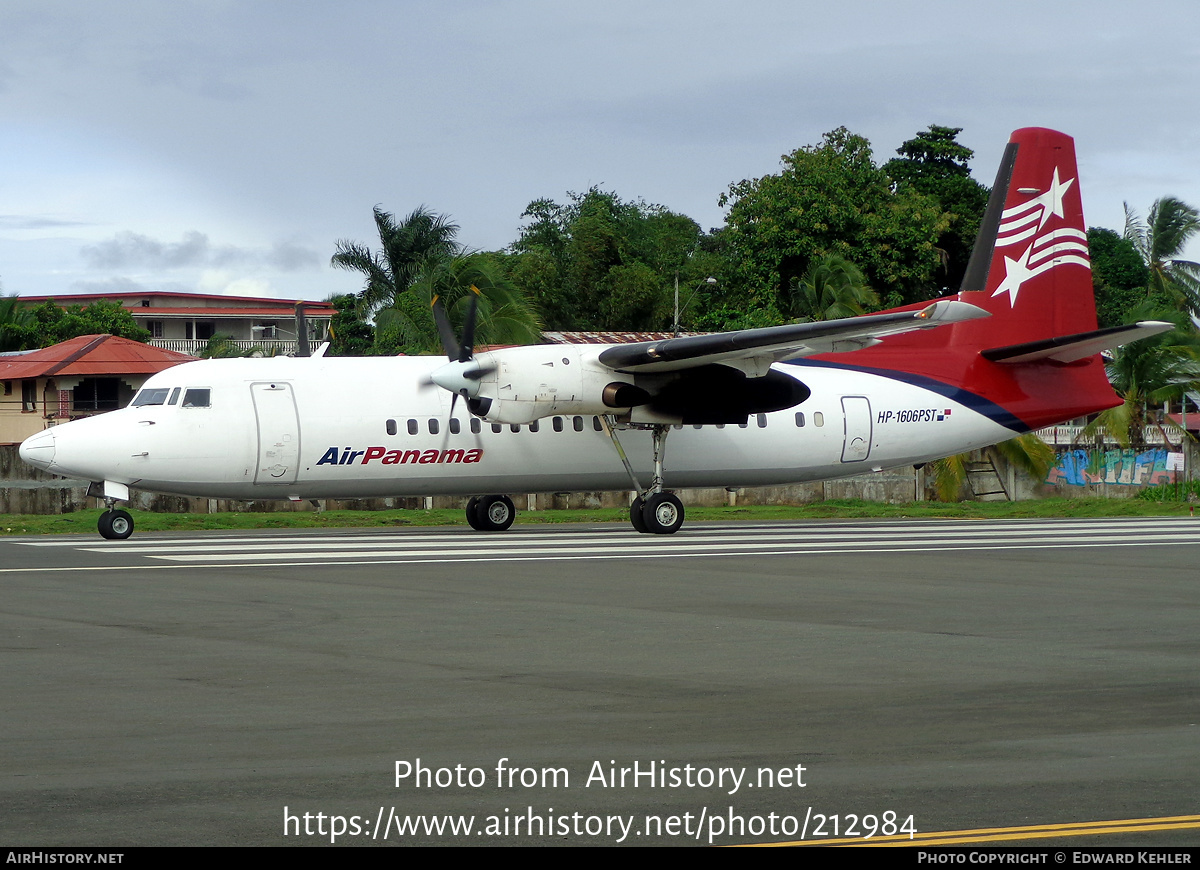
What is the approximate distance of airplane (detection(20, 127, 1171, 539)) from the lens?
20.0 m

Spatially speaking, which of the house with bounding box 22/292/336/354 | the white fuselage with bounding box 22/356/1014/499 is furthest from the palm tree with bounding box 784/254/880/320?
the house with bounding box 22/292/336/354

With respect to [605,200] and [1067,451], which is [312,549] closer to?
[1067,451]

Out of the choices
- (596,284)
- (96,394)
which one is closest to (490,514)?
(96,394)

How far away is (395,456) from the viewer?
20969 millimetres

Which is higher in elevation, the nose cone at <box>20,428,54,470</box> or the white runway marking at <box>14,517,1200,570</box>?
the nose cone at <box>20,428,54,470</box>

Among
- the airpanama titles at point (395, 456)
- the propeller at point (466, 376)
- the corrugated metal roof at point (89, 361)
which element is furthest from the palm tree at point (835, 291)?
the propeller at point (466, 376)

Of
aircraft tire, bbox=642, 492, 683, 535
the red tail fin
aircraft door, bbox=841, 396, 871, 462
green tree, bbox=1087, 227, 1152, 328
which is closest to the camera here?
aircraft tire, bbox=642, 492, 683, 535

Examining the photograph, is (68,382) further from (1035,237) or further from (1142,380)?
(1142,380)

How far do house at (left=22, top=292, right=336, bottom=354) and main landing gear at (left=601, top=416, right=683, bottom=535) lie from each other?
5575cm

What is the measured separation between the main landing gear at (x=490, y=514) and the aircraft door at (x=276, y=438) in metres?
3.98

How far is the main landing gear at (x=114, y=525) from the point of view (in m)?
20.2

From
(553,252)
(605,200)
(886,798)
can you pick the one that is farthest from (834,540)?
(605,200)

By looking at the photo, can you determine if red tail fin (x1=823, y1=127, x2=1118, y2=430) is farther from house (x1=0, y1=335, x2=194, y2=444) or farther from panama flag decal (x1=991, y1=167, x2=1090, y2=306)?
house (x1=0, y1=335, x2=194, y2=444)
